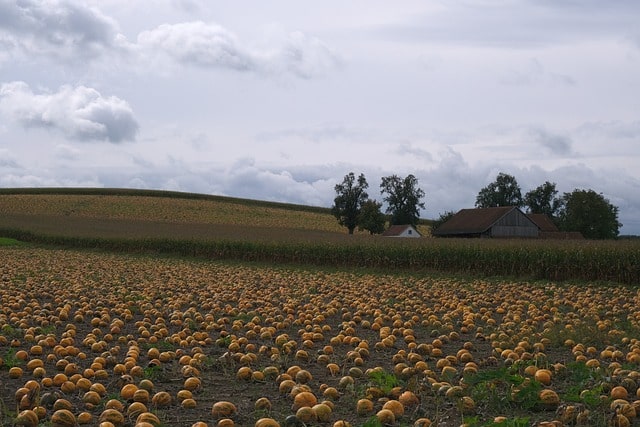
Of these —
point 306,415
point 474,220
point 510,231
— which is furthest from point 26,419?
point 474,220

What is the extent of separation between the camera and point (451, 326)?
10.1 meters

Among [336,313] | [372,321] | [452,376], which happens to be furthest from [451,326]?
[452,376]

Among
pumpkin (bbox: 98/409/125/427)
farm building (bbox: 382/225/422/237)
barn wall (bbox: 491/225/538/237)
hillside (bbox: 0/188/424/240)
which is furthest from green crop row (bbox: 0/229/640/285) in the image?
farm building (bbox: 382/225/422/237)

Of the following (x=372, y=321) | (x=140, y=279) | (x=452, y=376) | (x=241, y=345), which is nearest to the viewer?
(x=452, y=376)

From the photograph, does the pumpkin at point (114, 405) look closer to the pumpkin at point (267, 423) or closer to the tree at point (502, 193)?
the pumpkin at point (267, 423)

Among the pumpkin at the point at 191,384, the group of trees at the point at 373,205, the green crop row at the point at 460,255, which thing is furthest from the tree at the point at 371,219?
the pumpkin at the point at 191,384

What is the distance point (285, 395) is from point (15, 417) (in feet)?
6.79

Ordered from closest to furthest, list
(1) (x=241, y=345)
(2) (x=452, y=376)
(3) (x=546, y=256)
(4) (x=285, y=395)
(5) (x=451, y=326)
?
(4) (x=285, y=395)
(2) (x=452, y=376)
(1) (x=241, y=345)
(5) (x=451, y=326)
(3) (x=546, y=256)

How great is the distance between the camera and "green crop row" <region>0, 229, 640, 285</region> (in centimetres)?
2272

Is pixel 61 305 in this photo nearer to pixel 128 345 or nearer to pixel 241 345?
pixel 128 345

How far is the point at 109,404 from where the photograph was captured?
17.3 ft

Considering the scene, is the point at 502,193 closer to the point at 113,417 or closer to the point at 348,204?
the point at 348,204

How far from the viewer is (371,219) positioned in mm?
85500

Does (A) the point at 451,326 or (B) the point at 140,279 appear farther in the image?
(B) the point at 140,279
